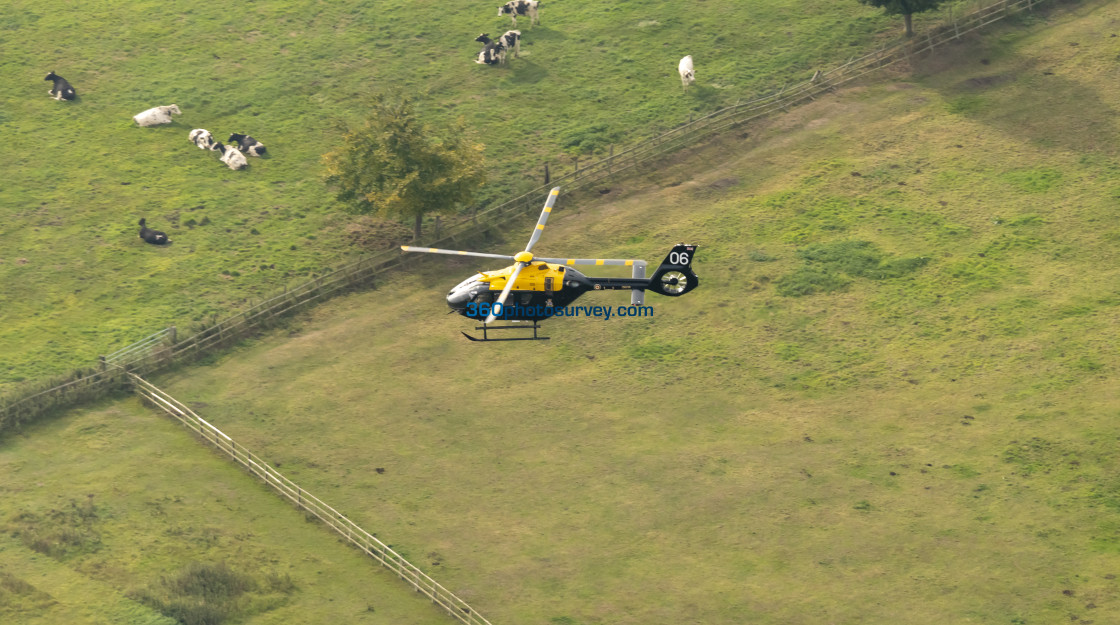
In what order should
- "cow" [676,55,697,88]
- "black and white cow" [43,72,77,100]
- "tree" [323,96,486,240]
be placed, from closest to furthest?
"tree" [323,96,486,240]
"cow" [676,55,697,88]
"black and white cow" [43,72,77,100]

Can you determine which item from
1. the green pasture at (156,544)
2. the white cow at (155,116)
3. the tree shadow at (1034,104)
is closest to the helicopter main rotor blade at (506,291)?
Answer: the green pasture at (156,544)

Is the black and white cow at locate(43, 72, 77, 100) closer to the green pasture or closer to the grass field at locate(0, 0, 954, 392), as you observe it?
the grass field at locate(0, 0, 954, 392)

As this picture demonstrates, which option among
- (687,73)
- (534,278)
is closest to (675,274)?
(534,278)

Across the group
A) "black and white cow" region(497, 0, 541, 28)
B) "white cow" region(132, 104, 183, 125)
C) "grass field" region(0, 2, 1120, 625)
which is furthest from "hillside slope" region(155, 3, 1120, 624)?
"white cow" region(132, 104, 183, 125)

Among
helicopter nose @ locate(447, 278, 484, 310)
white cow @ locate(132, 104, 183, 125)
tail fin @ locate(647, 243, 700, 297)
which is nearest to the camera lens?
tail fin @ locate(647, 243, 700, 297)

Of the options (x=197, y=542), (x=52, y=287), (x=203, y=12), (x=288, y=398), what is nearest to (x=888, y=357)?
(x=288, y=398)

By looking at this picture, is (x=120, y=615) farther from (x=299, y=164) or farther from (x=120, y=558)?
(x=299, y=164)

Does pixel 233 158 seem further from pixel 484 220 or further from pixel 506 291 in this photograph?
pixel 506 291
